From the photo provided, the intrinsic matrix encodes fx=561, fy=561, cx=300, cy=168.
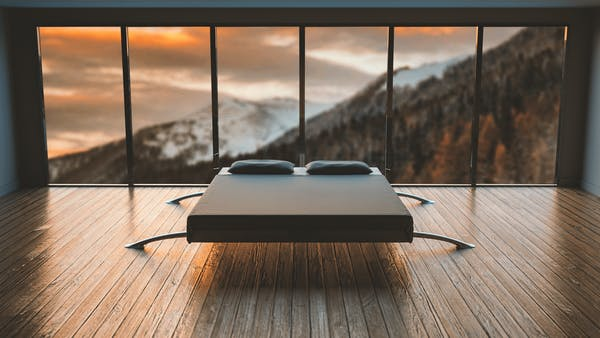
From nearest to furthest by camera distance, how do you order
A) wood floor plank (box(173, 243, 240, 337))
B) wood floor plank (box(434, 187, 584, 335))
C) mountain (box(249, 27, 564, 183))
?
wood floor plank (box(173, 243, 240, 337)), wood floor plank (box(434, 187, 584, 335)), mountain (box(249, 27, 564, 183))

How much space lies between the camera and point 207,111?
5.88 m

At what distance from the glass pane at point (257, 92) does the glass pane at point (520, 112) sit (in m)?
2.02

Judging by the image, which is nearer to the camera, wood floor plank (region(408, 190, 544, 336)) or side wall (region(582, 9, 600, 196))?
wood floor plank (region(408, 190, 544, 336))

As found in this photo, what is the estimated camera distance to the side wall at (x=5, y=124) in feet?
17.9

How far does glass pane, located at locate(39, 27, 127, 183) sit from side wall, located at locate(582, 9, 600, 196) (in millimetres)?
4756

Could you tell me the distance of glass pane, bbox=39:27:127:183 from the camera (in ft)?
19.0

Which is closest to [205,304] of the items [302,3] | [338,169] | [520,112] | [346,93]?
[338,169]

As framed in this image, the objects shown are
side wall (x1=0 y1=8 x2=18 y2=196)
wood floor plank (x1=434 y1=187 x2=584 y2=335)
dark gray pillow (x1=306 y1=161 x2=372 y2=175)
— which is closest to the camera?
wood floor plank (x1=434 y1=187 x2=584 y2=335)

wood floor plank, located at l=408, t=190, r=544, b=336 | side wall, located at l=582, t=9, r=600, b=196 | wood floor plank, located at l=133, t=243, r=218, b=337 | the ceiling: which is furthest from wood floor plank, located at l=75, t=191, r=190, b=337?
side wall, located at l=582, t=9, r=600, b=196

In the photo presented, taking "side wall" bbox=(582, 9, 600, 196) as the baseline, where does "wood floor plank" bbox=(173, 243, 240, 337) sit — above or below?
below

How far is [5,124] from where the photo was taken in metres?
5.54

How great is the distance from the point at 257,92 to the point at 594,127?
344 cm

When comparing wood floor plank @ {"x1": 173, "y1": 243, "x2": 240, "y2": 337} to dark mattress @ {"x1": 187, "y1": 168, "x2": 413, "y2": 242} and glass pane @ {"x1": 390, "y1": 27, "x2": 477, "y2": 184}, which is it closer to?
dark mattress @ {"x1": 187, "y1": 168, "x2": 413, "y2": 242}

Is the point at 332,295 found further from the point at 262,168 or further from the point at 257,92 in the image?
the point at 257,92
